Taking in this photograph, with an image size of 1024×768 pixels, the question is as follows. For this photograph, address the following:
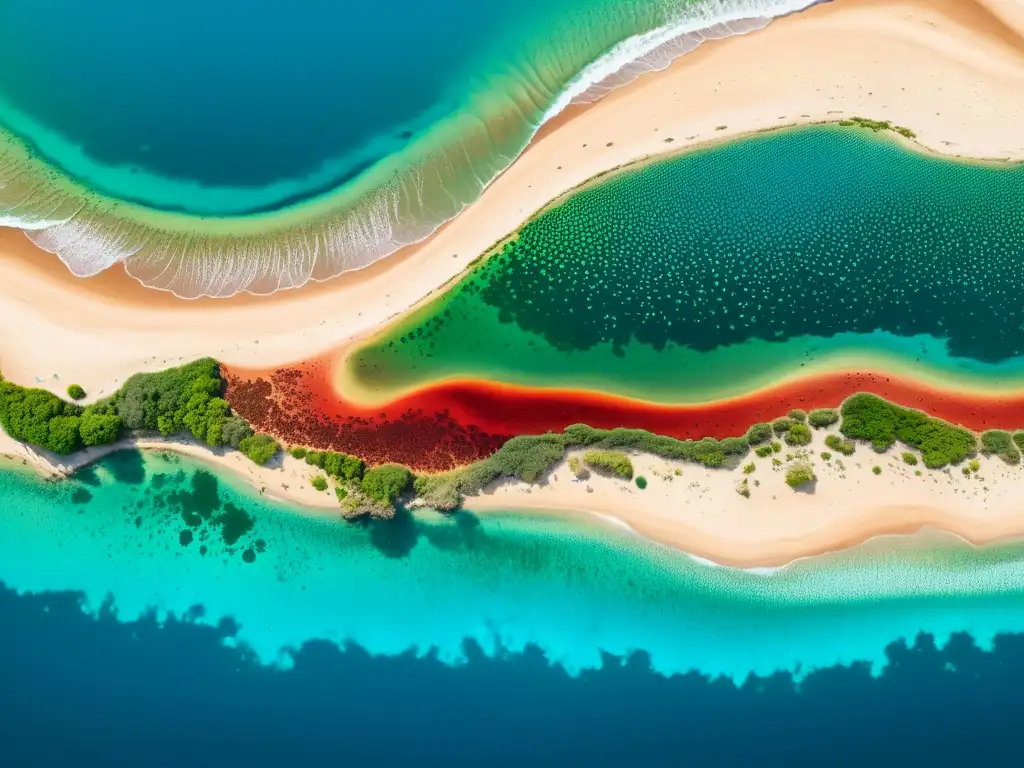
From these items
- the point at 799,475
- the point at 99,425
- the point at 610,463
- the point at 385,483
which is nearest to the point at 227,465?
the point at 99,425

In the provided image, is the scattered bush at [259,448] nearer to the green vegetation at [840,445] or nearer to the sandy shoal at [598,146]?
the sandy shoal at [598,146]

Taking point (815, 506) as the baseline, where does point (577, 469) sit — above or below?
above

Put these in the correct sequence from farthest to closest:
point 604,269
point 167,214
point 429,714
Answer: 1. point 167,214
2. point 604,269
3. point 429,714

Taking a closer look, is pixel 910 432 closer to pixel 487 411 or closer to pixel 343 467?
pixel 487 411

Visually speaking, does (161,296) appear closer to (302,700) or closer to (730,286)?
(302,700)

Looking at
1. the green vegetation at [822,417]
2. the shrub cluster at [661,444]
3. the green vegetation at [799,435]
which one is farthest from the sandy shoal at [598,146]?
the green vegetation at [799,435]

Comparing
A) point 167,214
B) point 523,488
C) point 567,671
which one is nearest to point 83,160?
point 167,214
